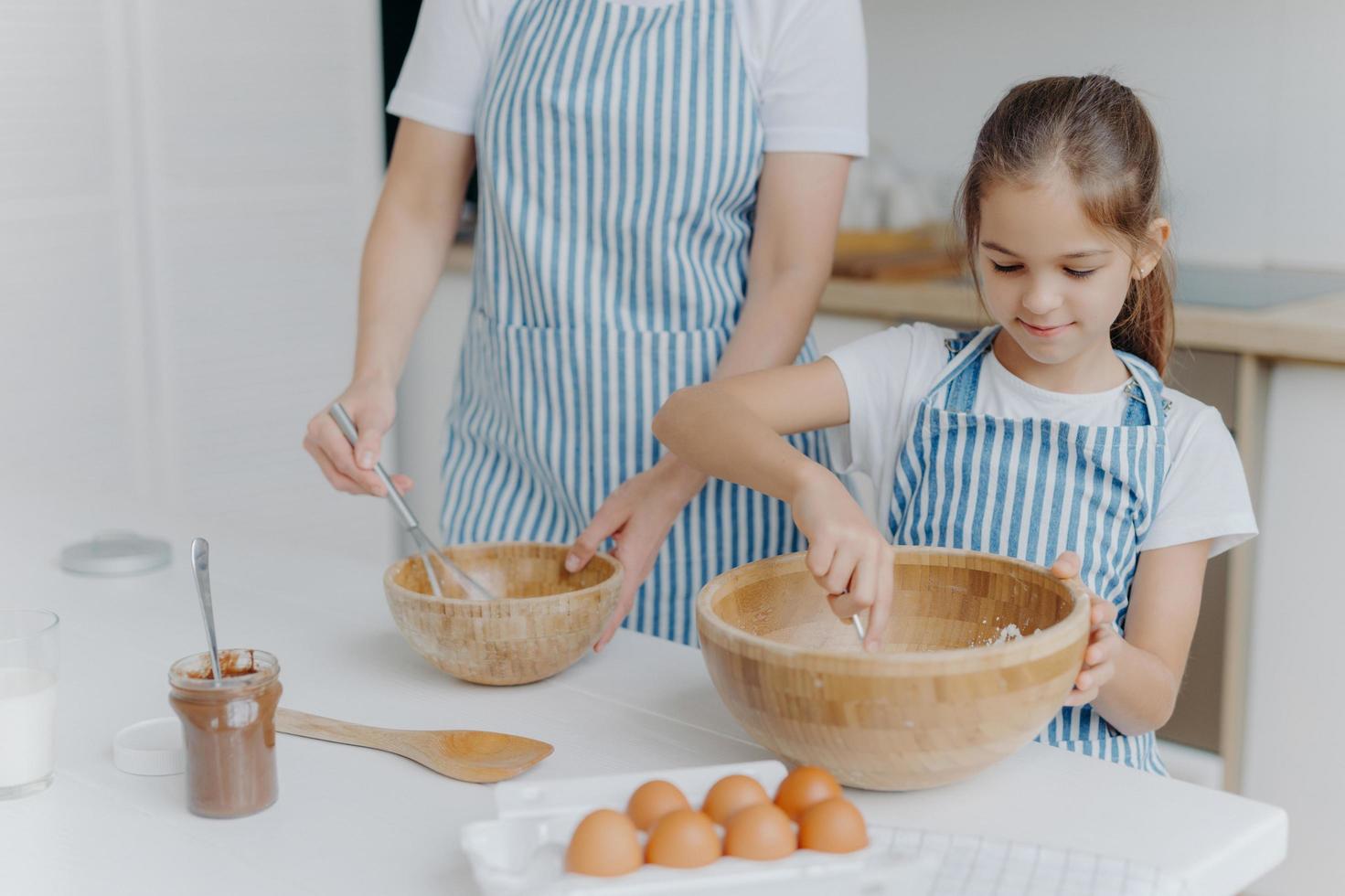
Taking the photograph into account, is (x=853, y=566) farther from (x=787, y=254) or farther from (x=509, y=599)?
(x=787, y=254)

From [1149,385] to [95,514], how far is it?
1.12m

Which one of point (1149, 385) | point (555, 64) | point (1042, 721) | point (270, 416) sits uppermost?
point (555, 64)

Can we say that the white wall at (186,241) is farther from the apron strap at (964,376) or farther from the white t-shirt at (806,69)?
the apron strap at (964,376)

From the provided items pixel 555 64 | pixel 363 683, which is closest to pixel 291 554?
pixel 363 683

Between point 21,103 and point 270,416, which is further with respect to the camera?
point 270,416

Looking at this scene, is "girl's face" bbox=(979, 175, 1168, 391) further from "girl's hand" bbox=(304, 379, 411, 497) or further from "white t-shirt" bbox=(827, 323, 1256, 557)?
"girl's hand" bbox=(304, 379, 411, 497)

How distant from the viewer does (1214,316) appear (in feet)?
6.52

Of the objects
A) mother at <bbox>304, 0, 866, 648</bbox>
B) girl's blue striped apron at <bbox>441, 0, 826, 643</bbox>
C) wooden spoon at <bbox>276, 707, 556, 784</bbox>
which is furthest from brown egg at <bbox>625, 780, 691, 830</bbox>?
girl's blue striped apron at <bbox>441, 0, 826, 643</bbox>

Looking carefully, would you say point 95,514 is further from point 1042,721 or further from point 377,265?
point 1042,721

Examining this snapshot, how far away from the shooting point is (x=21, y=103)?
258 centimetres

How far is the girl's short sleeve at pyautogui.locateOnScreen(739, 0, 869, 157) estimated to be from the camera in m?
1.33

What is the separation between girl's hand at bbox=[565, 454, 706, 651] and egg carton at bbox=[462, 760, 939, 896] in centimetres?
44

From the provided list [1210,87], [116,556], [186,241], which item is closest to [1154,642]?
[116,556]

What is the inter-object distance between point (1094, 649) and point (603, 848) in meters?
0.37
